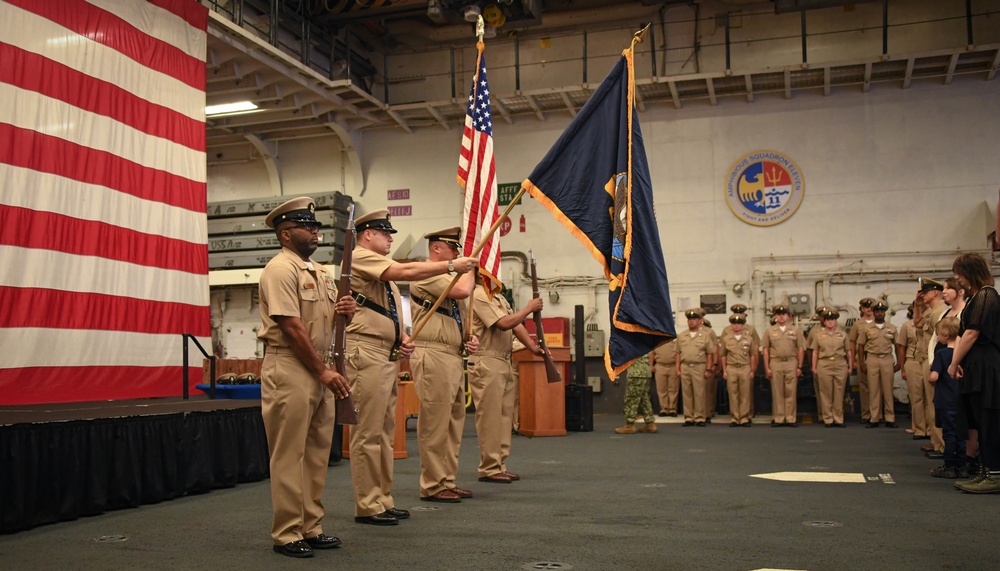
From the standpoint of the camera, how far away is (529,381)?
992 cm

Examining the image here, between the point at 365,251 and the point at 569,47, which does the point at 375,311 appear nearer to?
the point at 365,251

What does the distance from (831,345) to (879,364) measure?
64 cm

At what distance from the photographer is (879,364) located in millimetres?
10883

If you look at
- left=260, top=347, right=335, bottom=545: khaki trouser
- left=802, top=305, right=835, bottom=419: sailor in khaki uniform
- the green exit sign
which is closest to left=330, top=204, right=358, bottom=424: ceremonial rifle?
left=260, top=347, right=335, bottom=545: khaki trouser

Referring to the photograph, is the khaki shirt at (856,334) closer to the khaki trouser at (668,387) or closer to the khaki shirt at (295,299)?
the khaki trouser at (668,387)

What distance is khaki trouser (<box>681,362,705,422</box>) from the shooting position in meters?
11.5

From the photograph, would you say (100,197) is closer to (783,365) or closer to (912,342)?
(783,365)

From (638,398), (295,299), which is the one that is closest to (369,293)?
(295,299)

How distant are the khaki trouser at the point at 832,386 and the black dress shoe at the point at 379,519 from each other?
27.5ft

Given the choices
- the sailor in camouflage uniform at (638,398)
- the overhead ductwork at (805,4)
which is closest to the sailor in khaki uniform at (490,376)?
the sailor in camouflage uniform at (638,398)

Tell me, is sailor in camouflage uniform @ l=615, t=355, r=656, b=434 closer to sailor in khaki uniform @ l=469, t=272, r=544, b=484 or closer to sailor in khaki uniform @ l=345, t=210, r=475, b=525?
sailor in khaki uniform @ l=469, t=272, r=544, b=484

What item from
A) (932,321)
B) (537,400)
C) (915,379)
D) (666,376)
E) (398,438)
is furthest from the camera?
(666,376)

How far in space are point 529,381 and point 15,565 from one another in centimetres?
682

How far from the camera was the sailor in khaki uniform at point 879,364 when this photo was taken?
426 inches
